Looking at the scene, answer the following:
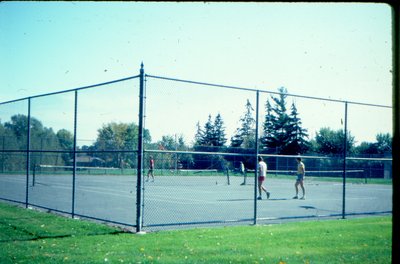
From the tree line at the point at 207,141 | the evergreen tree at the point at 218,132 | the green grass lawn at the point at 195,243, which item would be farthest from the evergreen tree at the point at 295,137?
the green grass lawn at the point at 195,243

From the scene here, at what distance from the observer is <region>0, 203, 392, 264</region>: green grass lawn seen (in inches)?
233

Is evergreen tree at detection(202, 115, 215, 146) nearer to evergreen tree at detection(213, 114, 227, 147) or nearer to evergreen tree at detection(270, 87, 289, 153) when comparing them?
evergreen tree at detection(213, 114, 227, 147)

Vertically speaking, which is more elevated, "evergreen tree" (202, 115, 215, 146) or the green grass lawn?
"evergreen tree" (202, 115, 215, 146)

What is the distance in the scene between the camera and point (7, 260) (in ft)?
18.4

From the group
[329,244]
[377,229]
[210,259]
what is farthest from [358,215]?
[210,259]

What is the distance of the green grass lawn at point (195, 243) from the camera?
19.5 feet

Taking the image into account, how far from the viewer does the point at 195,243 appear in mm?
7039

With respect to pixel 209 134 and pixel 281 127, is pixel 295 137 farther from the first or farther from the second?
pixel 209 134

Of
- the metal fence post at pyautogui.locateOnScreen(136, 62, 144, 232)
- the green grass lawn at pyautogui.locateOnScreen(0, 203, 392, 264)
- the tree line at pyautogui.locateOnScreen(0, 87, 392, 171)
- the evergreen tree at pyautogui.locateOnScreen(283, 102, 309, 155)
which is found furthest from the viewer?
the evergreen tree at pyautogui.locateOnScreen(283, 102, 309, 155)

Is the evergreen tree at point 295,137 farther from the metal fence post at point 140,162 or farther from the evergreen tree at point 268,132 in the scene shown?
the metal fence post at point 140,162

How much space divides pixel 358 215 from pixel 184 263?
837 cm

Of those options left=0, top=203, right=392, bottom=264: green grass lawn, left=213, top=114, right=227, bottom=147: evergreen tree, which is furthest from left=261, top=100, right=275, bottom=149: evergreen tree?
left=0, top=203, right=392, bottom=264: green grass lawn

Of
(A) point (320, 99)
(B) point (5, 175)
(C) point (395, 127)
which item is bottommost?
(B) point (5, 175)

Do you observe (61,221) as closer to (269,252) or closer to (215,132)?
(269,252)
